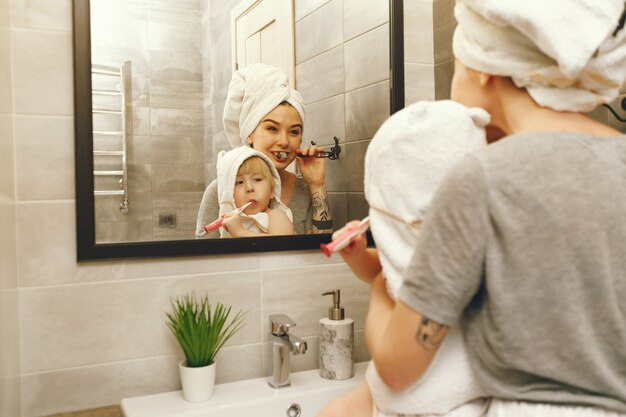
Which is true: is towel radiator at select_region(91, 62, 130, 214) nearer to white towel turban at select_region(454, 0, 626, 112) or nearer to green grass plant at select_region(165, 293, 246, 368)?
green grass plant at select_region(165, 293, 246, 368)

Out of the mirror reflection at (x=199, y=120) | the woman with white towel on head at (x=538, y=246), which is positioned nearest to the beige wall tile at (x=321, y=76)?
the mirror reflection at (x=199, y=120)

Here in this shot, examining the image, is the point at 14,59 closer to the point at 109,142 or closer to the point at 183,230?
the point at 109,142

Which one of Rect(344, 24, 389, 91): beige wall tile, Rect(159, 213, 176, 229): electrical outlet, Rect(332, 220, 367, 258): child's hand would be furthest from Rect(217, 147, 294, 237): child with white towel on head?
Rect(332, 220, 367, 258): child's hand

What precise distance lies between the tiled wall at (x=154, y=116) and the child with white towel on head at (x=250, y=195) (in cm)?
6

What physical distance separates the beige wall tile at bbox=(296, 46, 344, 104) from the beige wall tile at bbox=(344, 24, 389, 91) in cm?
2

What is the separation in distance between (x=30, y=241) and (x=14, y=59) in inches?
14.3

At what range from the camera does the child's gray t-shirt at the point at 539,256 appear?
2.01 feet

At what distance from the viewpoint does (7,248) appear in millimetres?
903

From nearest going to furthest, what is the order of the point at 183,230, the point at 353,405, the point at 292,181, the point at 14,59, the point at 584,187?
the point at 584,187 < the point at 353,405 < the point at 14,59 < the point at 183,230 < the point at 292,181

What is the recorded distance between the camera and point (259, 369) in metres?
1.26

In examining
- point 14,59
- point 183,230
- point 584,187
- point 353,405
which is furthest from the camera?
point 183,230

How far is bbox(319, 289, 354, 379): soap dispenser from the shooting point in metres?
1.24

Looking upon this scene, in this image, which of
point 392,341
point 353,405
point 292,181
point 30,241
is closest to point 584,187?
point 392,341

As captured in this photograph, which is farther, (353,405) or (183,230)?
(183,230)
